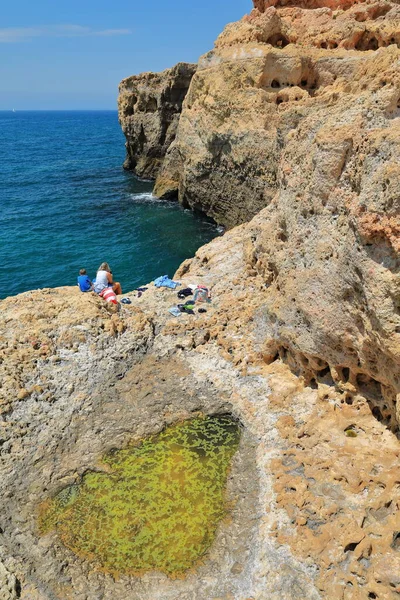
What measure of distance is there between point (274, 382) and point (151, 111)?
45.2 m

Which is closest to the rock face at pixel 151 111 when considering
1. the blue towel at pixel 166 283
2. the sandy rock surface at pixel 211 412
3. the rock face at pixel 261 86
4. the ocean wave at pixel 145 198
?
the ocean wave at pixel 145 198

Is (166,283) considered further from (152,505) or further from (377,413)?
Answer: (377,413)

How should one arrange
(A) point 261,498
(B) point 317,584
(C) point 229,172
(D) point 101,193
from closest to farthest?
1. (B) point 317,584
2. (A) point 261,498
3. (C) point 229,172
4. (D) point 101,193

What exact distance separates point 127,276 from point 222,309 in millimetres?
12889

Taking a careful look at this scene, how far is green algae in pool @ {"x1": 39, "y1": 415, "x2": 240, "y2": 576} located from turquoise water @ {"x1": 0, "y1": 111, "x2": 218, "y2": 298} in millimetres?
16017

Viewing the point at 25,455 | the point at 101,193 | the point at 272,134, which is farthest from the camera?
the point at 101,193

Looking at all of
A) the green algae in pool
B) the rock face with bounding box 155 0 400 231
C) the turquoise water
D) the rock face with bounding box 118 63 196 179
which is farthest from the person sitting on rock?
the rock face with bounding box 118 63 196 179

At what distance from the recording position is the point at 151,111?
5106cm

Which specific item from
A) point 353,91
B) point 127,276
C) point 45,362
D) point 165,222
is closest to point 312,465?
point 45,362

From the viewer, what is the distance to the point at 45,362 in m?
15.6

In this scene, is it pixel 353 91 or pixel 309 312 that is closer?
pixel 309 312

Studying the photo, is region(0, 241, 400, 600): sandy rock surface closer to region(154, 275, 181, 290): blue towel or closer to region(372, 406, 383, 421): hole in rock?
region(372, 406, 383, 421): hole in rock

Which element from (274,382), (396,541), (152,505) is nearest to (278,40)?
(274,382)

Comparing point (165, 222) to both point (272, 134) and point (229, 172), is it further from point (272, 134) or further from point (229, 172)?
point (272, 134)
